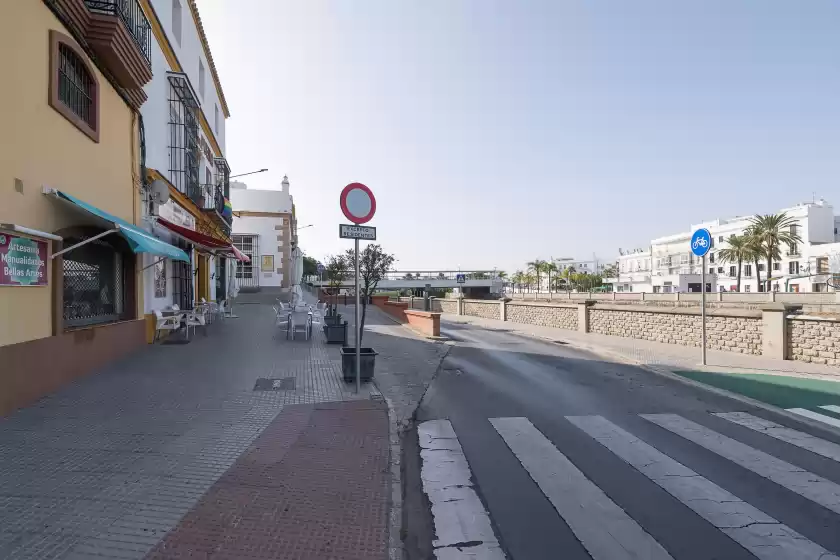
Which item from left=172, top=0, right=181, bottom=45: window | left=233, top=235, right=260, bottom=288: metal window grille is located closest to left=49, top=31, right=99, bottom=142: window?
left=172, top=0, right=181, bottom=45: window

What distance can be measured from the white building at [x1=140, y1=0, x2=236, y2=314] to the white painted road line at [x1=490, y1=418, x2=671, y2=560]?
1008 centimetres

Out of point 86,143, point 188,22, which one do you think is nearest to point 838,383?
point 86,143

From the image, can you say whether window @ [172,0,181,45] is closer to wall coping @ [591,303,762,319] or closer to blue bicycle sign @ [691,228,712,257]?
blue bicycle sign @ [691,228,712,257]

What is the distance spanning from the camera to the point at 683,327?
15125 mm

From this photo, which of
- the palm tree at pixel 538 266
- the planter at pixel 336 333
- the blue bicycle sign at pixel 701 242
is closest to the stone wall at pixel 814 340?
the blue bicycle sign at pixel 701 242

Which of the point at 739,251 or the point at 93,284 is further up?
the point at 739,251

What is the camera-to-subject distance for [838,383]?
930 cm

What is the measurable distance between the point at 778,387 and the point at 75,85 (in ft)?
44.3

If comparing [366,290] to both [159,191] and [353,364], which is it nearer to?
[353,364]

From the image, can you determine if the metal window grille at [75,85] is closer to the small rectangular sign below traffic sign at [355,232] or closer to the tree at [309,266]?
the small rectangular sign below traffic sign at [355,232]

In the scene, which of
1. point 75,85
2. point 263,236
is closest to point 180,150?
point 75,85

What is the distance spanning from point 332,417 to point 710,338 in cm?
1225

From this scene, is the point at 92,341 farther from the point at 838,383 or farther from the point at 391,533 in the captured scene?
the point at 838,383

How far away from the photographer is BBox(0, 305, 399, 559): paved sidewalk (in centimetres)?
346
